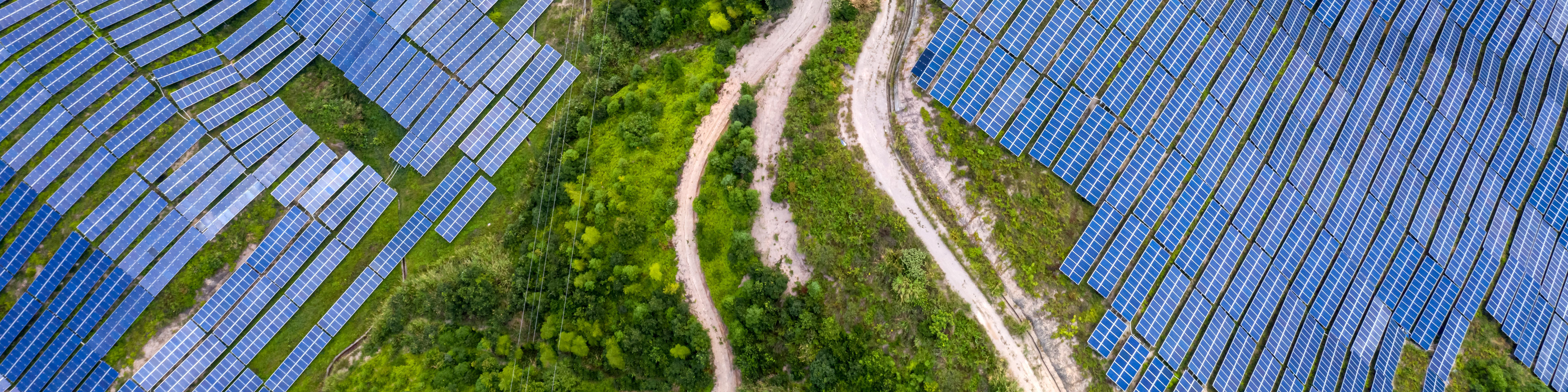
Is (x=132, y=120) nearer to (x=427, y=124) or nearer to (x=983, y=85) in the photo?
(x=427, y=124)

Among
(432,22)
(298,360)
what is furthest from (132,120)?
(432,22)

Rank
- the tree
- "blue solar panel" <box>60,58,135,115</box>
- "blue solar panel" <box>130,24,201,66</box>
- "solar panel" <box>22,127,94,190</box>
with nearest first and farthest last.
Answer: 1. "solar panel" <box>22,127,94,190</box>
2. the tree
3. "blue solar panel" <box>60,58,135,115</box>
4. "blue solar panel" <box>130,24,201,66</box>

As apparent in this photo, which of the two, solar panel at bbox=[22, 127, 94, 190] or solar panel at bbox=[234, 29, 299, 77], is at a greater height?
solar panel at bbox=[234, 29, 299, 77]

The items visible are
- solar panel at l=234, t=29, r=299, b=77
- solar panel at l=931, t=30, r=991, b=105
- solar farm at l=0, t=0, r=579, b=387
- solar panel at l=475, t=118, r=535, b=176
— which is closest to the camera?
solar panel at l=931, t=30, r=991, b=105

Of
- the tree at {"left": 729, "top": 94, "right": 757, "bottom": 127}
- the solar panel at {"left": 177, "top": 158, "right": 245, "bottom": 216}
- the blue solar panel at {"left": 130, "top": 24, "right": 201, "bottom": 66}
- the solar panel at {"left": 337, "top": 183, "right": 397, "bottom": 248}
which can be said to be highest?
the tree at {"left": 729, "top": 94, "right": 757, "bottom": 127}

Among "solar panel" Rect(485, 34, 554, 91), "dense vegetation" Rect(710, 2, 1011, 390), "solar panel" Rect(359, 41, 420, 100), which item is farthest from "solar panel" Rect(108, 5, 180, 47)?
"dense vegetation" Rect(710, 2, 1011, 390)

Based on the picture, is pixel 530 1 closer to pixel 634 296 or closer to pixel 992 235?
pixel 634 296

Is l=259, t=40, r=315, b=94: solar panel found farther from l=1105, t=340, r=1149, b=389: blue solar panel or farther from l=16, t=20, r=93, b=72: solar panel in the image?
l=1105, t=340, r=1149, b=389: blue solar panel
